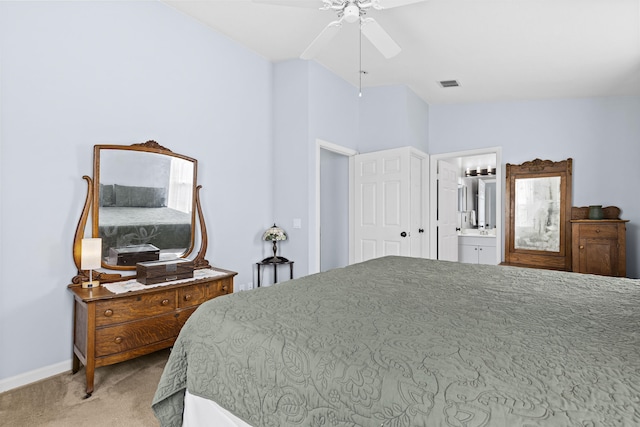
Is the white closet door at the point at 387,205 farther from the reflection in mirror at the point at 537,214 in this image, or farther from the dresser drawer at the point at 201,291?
the dresser drawer at the point at 201,291

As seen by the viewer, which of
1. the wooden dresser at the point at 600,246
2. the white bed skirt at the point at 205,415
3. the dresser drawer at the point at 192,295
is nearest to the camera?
the white bed skirt at the point at 205,415

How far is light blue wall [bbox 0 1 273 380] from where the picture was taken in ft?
7.54

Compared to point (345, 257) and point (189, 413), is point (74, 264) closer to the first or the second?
point (189, 413)

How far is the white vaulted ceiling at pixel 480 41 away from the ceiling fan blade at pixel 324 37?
328 millimetres

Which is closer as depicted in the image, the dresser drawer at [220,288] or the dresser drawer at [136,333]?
the dresser drawer at [136,333]

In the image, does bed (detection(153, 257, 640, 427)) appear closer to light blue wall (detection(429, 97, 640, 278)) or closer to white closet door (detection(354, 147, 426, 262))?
white closet door (detection(354, 147, 426, 262))

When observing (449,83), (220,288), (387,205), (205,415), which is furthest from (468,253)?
(205,415)

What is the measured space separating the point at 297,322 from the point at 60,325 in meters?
2.27

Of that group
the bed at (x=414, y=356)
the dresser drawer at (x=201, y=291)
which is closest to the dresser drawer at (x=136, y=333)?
the dresser drawer at (x=201, y=291)

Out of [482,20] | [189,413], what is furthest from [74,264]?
[482,20]

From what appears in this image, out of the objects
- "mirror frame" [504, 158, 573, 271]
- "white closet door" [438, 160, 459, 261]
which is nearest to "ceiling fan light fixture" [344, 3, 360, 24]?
"white closet door" [438, 160, 459, 261]

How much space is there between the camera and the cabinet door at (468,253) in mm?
5992

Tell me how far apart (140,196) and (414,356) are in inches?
106

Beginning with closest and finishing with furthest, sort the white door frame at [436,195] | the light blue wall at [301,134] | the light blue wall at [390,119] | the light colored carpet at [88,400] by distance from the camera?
the light colored carpet at [88,400]
the light blue wall at [301,134]
the light blue wall at [390,119]
the white door frame at [436,195]
